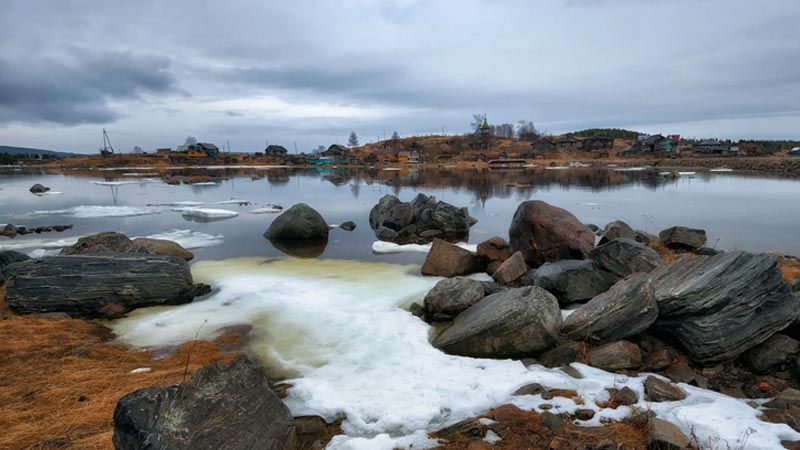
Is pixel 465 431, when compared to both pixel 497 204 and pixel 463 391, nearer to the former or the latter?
pixel 463 391

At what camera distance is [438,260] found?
1509cm

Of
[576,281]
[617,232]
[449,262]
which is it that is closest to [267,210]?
[449,262]

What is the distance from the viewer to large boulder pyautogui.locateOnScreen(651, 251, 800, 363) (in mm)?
7855

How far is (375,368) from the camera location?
814cm

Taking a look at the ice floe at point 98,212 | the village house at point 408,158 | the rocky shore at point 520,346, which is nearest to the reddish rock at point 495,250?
the rocky shore at point 520,346

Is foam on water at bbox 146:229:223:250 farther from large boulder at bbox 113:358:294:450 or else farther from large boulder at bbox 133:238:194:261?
large boulder at bbox 113:358:294:450

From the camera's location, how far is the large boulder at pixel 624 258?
1156cm

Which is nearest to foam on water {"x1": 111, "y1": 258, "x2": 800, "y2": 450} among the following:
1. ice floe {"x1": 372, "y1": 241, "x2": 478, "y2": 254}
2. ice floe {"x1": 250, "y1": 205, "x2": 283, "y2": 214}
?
ice floe {"x1": 372, "y1": 241, "x2": 478, "y2": 254}

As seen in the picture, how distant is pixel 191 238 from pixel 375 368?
56.7 ft

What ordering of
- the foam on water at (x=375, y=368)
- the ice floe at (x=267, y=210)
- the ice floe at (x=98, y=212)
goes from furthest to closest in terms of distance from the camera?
the ice floe at (x=267, y=210) → the ice floe at (x=98, y=212) → the foam on water at (x=375, y=368)

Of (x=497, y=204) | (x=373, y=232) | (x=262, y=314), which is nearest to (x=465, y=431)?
(x=262, y=314)

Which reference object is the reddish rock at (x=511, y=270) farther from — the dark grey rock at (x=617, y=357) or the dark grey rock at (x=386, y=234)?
the dark grey rock at (x=386, y=234)

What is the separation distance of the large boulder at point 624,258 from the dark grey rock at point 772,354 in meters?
3.65

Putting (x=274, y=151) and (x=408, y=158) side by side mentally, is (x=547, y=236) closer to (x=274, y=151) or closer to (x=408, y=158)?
(x=408, y=158)
